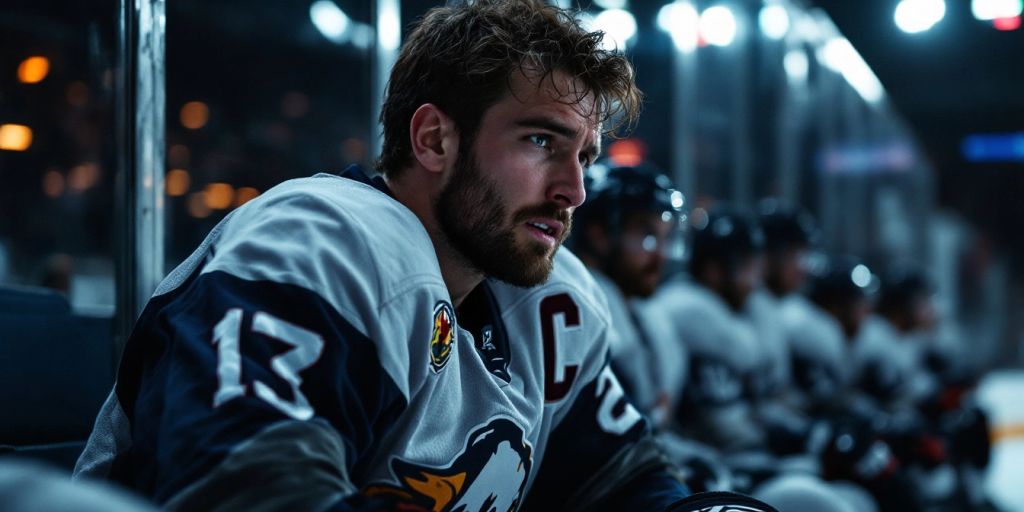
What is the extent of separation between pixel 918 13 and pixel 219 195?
14.7 ft

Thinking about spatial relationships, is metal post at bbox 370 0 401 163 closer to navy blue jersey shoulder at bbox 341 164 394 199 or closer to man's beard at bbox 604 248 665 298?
man's beard at bbox 604 248 665 298

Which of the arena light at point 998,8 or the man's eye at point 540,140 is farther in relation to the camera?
the arena light at point 998,8

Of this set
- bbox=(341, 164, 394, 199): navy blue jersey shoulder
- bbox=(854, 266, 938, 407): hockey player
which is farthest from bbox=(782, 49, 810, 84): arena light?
bbox=(341, 164, 394, 199): navy blue jersey shoulder

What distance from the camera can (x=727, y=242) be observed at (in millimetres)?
3422

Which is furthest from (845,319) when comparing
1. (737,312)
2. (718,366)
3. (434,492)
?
(434,492)

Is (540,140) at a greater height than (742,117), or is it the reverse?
(742,117)

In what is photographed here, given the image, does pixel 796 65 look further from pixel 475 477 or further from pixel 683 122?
pixel 475 477

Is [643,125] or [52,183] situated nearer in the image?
[52,183]

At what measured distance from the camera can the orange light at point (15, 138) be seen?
2398 mm

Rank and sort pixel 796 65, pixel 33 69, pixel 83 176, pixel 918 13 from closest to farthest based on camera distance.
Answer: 1. pixel 33 69
2. pixel 83 176
3. pixel 918 13
4. pixel 796 65

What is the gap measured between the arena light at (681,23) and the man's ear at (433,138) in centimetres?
361

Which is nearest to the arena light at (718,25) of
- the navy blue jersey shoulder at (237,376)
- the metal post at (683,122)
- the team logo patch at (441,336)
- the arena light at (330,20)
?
the metal post at (683,122)

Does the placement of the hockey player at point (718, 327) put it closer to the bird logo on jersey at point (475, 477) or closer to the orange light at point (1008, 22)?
the bird logo on jersey at point (475, 477)

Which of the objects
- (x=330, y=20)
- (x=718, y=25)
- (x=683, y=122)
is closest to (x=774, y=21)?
(x=718, y=25)
